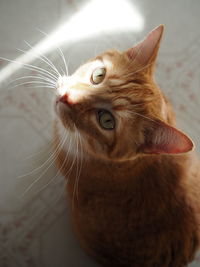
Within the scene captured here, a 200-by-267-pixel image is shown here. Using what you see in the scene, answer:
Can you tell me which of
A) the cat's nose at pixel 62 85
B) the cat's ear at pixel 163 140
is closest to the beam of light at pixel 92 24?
the cat's nose at pixel 62 85

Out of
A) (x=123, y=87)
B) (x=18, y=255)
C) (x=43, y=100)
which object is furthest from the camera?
Answer: (x=43, y=100)

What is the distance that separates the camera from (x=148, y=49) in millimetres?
1012

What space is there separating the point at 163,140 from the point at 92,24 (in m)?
1.02

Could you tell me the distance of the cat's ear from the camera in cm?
82

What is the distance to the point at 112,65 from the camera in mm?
1057

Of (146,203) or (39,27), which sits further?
(39,27)

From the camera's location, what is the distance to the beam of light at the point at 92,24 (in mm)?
1563

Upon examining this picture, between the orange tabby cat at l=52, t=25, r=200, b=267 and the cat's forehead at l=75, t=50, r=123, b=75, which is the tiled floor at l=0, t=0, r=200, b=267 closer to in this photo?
the orange tabby cat at l=52, t=25, r=200, b=267

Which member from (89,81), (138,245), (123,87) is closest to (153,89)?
(123,87)

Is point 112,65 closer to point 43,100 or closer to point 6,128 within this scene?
point 43,100

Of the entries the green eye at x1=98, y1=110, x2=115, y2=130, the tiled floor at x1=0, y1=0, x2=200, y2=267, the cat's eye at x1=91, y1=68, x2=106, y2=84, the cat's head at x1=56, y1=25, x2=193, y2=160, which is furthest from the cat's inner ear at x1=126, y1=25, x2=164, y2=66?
the tiled floor at x1=0, y1=0, x2=200, y2=267

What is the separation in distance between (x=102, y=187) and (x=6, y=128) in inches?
25.4

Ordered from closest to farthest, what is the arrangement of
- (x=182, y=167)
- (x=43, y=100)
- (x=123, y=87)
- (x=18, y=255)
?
(x=123, y=87), (x=182, y=167), (x=18, y=255), (x=43, y=100)

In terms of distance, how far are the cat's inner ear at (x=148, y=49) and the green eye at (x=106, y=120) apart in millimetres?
234
